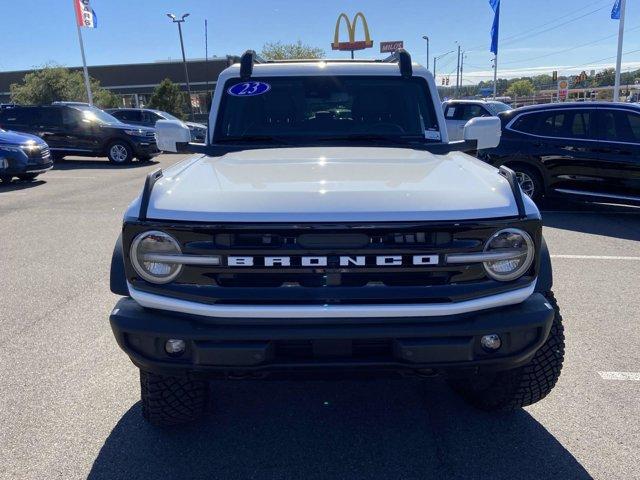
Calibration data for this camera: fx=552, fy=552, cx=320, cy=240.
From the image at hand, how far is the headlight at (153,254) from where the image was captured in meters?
2.33

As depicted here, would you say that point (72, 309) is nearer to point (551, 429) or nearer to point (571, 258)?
point (551, 429)

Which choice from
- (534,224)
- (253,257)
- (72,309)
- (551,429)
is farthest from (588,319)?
(72,309)

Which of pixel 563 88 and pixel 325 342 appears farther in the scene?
pixel 563 88

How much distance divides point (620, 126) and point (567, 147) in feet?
2.48

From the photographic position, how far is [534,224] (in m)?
2.38

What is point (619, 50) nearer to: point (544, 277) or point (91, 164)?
point (91, 164)

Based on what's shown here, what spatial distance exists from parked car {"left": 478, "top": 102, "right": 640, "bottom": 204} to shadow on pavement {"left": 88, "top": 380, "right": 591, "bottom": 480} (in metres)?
6.21

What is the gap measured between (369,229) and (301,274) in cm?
34

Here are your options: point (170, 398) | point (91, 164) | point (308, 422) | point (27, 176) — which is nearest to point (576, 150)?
point (308, 422)

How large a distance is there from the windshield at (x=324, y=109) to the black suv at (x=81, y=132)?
13261 millimetres

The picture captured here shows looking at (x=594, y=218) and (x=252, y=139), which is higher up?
(x=252, y=139)

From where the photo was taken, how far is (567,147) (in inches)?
332

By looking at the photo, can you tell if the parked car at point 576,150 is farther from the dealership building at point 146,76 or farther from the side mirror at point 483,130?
the dealership building at point 146,76

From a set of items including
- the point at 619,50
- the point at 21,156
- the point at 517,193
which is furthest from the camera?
the point at 619,50
